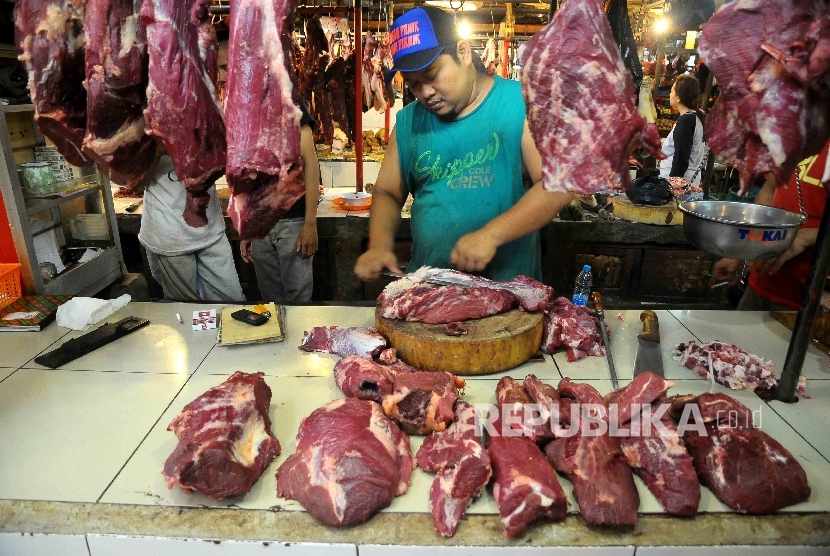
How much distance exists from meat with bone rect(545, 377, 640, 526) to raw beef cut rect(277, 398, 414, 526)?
544 millimetres

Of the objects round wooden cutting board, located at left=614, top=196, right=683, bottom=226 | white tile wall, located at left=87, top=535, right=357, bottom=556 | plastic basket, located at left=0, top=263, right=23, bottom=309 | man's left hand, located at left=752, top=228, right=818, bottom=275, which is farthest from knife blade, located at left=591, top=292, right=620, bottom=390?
plastic basket, located at left=0, top=263, right=23, bottom=309

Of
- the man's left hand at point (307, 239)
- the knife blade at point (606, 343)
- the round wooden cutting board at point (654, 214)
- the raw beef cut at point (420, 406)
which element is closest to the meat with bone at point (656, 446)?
the knife blade at point (606, 343)

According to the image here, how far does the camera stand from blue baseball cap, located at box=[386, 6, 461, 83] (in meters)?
2.68

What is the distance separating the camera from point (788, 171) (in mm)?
1463

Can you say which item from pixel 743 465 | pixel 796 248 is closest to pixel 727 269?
pixel 796 248

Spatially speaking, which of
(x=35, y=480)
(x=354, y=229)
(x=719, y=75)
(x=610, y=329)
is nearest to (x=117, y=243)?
(x=354, y=229)

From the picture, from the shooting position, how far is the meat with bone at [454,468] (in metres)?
1.64

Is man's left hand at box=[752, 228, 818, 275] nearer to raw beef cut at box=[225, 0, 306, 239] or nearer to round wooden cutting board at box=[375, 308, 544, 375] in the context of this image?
round wooden cutting board at box=[375, 308, 544, 375]

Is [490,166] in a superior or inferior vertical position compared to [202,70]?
inferior

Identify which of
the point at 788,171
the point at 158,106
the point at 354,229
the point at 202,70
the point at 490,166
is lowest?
the point at 354,229

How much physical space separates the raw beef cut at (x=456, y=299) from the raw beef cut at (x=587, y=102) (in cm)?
97

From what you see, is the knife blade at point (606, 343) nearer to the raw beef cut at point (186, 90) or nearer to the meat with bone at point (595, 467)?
the meat with bone at point (595, 467)

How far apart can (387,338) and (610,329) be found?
120cm

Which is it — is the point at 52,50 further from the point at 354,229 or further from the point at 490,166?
the point at 354,229
